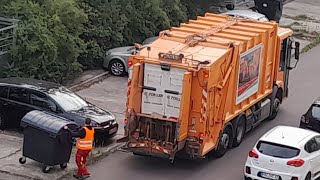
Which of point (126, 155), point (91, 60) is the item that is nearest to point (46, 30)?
point (91, 60)

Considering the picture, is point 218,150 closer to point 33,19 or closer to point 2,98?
point 2,98

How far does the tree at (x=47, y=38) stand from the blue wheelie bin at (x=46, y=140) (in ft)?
20.3

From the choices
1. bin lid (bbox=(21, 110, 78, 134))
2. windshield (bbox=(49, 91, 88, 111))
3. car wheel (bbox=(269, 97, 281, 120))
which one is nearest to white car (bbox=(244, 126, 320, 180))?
bin lid (bbox=(21, 110, 78, 134))

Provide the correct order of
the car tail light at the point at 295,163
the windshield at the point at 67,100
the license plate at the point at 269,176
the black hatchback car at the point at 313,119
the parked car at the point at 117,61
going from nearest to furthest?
the car tail light at the point at 295,163
the license plate at the point at 269,176
the windshield at the point at 67,100
the black hatchback car at the point at 313,119
the parked car at the point at 117,61

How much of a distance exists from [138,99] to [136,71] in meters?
0.69

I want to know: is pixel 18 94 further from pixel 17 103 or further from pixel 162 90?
pixel 162 90

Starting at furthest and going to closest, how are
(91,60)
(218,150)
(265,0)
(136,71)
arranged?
(265,0) → (91,60) → (218,150) → (136,71)

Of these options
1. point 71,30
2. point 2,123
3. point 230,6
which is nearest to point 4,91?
point 2,123

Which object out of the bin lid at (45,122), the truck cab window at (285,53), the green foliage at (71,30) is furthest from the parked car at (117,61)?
the bin lid at (45,122)

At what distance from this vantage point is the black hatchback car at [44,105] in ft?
65.1

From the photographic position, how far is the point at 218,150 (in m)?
19.6

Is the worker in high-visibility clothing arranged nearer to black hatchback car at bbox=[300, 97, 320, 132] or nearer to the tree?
black hatchback car at bbox=[300, 97, 320, 132]

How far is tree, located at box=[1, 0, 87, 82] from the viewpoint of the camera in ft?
78.1

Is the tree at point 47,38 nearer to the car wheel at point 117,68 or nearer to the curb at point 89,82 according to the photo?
the curb at point 89,82
